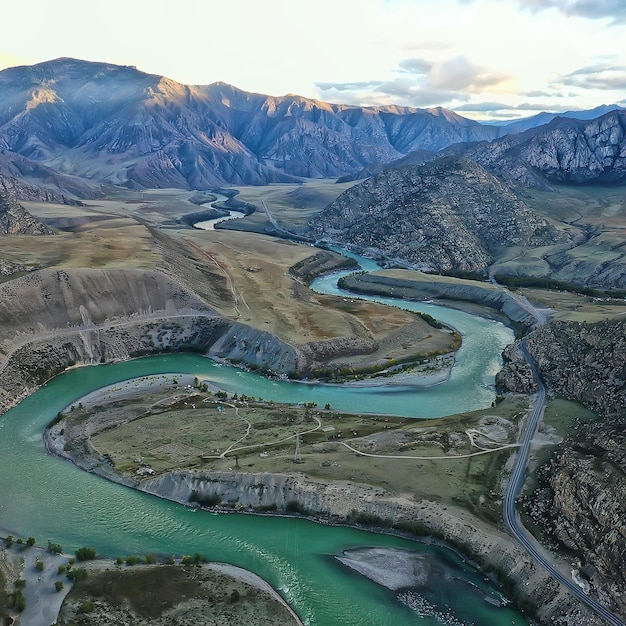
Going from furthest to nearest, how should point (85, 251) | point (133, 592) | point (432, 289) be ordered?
point (432, 289) → point (85, 251) → point (133, 592)

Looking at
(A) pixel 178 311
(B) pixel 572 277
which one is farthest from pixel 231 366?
(B) pixel 572 277


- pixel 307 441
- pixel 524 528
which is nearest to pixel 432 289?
pixel 307 441

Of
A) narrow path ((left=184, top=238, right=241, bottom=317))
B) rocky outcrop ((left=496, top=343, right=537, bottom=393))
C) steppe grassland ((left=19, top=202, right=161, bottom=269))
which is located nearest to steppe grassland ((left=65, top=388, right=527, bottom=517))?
rocky outcrop ((left=496, top=343, right=537, bottom=393))

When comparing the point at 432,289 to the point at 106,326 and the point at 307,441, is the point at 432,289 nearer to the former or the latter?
the point at 106,326

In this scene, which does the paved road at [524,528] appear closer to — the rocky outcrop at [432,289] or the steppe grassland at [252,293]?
the steppe grassland at [252,293]

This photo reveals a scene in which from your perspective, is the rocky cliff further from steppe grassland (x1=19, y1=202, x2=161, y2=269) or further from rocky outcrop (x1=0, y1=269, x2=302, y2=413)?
steppe grassland (x1=19, y1=202, x2=161, y2=269)

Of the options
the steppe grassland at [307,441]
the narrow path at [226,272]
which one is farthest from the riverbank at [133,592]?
the narrow path at [226,272]
